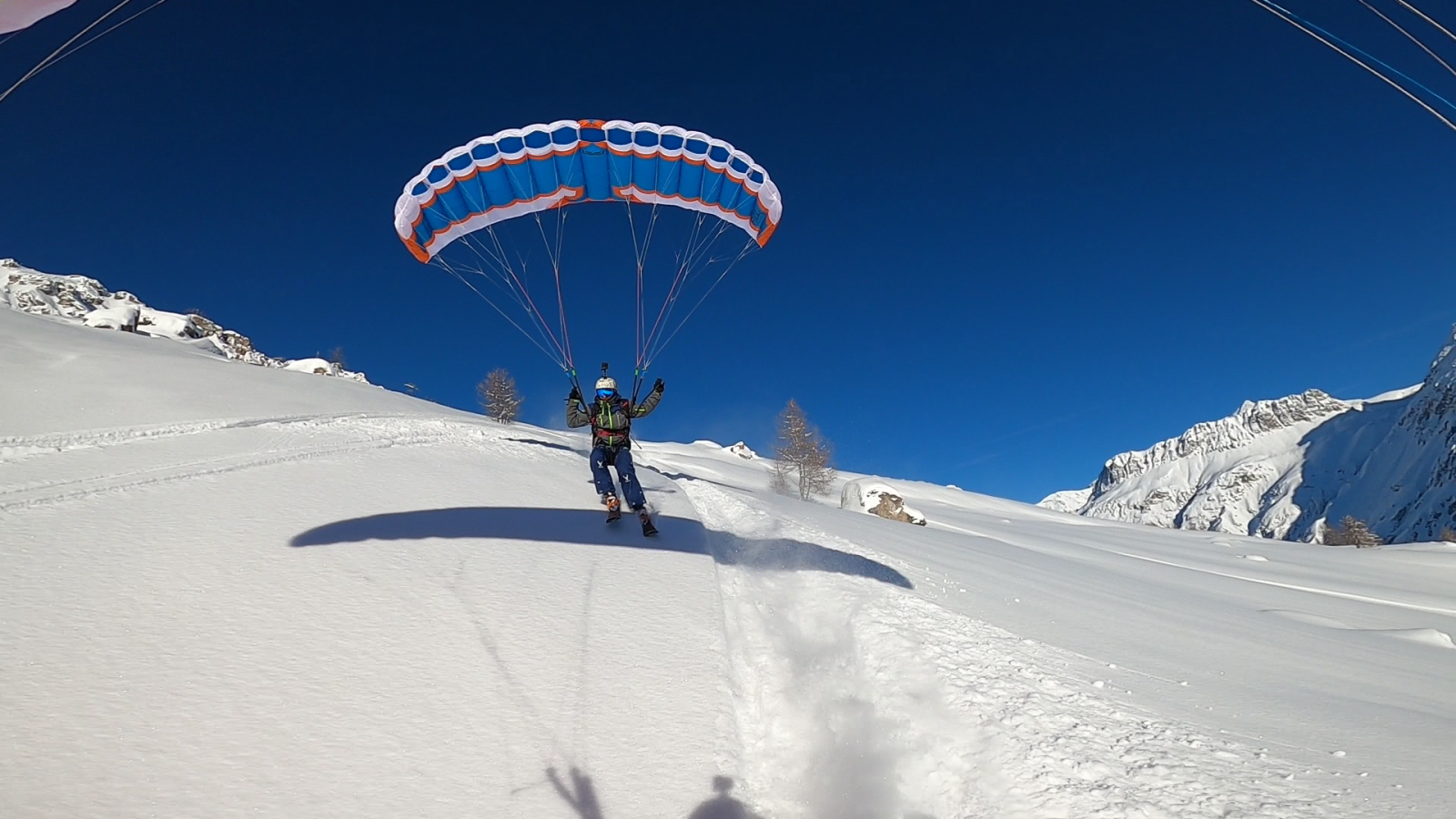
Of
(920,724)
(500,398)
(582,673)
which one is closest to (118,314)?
Result: (500,398)

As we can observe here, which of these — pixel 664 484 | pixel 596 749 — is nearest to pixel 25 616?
pixel 596 749

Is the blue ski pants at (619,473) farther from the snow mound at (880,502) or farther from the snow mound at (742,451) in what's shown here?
the snow mound at (742,451)

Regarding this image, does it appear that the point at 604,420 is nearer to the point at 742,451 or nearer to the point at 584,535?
the point at 584,535

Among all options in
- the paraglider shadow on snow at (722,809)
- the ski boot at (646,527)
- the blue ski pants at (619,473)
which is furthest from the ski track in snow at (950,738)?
the blue ski pants at (619,473)

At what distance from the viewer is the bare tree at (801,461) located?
3909cm

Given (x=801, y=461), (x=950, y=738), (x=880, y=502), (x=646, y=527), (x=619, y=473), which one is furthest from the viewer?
(x=801, y=461)

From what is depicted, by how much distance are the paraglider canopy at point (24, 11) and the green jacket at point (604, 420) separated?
5764 millimetres

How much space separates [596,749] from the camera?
3.49 metres

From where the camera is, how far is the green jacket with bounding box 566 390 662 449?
9000 millimetres

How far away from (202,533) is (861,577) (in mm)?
6115

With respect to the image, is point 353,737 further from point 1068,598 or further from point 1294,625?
point 1294,625

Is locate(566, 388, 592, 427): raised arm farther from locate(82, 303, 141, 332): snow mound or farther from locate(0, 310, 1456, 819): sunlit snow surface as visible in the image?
locate(82, 303, 141, 332): snow mound

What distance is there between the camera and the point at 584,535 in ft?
24.6

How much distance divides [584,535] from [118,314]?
5069cm
